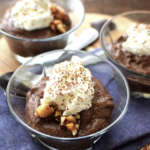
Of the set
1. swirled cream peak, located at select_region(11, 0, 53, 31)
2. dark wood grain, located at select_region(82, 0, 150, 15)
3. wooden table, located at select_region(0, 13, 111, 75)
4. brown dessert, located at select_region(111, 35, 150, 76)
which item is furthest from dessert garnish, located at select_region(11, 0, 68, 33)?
dark wood grain, located at select_region(82, 0, 150, 15)

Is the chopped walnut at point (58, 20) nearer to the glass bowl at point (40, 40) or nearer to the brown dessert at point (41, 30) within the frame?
the brown dessert at point (41, 30)

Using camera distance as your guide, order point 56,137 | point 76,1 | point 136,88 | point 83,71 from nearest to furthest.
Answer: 1. point 56,137
2. point 83,71
3. point 136,88
4. point 76,1

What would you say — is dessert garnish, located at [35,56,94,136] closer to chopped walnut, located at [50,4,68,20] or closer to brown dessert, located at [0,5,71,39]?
brown dessert, located at [0,5,71,39]

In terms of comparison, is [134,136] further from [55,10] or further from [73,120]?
[55,10]

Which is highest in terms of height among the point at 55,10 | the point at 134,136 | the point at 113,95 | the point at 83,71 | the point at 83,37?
the point at 55,10

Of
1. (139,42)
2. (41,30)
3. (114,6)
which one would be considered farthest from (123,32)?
(114,6)

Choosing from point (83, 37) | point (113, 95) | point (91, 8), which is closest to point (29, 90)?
point (113, 95)
